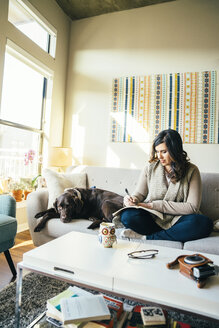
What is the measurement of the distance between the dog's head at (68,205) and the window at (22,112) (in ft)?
4.66

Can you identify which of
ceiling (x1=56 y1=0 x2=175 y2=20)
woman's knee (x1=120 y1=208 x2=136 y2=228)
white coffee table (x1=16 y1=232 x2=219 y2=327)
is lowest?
white coffee table (x1=16 y1=232 x2=219 y2=327)

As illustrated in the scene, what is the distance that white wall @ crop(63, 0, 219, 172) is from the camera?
3148 mm

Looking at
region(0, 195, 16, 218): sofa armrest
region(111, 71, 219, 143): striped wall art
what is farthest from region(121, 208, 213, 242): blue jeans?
region(111, 71, 219, 143): striped wall art

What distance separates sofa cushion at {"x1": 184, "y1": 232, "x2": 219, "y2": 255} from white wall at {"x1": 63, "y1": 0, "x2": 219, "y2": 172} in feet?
5.80

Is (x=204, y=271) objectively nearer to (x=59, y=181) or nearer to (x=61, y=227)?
(x=61, y=227)

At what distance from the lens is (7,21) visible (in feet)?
8.79

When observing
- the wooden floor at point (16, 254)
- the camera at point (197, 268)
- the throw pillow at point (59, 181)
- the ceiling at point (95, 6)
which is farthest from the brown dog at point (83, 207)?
the ceiling at point (95, 6)

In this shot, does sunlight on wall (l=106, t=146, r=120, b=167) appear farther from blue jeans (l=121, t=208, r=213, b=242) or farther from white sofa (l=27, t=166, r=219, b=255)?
blue jeans (l=121, t=208, r=213, b=242)

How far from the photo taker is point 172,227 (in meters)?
1.58

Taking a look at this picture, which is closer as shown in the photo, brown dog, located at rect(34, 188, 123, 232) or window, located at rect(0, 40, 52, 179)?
brown dog, located at rect(34, 188, 123, 232)

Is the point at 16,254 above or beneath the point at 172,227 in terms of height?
beneath

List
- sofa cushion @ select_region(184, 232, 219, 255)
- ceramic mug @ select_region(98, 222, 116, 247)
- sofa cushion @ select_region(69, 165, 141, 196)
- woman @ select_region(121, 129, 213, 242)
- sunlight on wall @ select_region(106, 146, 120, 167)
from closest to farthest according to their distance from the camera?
1. ceramic mug @ select_region(98, 222, 116, 247)
2. sofa cushion @ select_region(184, 232, 219, 255)
3. woman @ select_region(121, 129, 213, 242)
4. sofa cushion @ select_region(69, 165, 141, 196)
5. sunlight on wall @ select_region(106, 146, 120, 167)

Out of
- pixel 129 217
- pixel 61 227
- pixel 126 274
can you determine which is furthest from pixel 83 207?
pixel 126 274

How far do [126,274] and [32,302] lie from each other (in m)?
0.79
